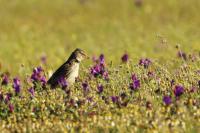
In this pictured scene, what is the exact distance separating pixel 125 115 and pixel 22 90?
2082 millimetres

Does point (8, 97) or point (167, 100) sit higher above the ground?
point (8, 97)

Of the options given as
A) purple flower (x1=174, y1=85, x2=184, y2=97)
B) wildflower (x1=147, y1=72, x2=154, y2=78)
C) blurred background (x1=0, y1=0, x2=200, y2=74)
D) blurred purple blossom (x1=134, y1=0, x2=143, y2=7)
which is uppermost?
blurred purple blossom (x1=134, y1=0, x2=143, y2=7)

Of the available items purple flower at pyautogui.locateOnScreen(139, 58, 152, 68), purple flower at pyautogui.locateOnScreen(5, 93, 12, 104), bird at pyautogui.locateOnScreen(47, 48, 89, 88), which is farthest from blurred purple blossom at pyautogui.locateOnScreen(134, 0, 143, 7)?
purple flower at pyautogui.locateOnScreen(5, 93, 12, 104)

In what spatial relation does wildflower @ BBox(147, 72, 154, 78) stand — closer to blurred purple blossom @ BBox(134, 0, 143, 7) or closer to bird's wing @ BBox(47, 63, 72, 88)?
bird's wing @ BBox(47, 63, 72, 88)

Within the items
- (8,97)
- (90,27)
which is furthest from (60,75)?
(90,27)

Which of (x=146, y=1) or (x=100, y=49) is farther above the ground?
(x=146, y=1)

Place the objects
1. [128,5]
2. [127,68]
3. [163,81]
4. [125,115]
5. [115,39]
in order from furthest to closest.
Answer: [128,5] < [115,39] < [127,68] < [163,81] < [125,115]

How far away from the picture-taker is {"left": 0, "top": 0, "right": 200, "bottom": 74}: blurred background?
67.8ft

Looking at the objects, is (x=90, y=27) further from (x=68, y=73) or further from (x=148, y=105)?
(x=148, y=105)

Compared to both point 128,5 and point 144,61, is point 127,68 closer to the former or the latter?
point 144,61

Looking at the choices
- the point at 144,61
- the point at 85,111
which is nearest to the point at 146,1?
the point at 144,61

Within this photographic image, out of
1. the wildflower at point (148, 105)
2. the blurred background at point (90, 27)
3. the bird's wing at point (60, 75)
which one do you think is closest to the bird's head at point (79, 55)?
the bird's wing at point (60, 75)

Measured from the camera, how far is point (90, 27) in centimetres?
2531

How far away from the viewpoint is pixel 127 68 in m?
9.45
